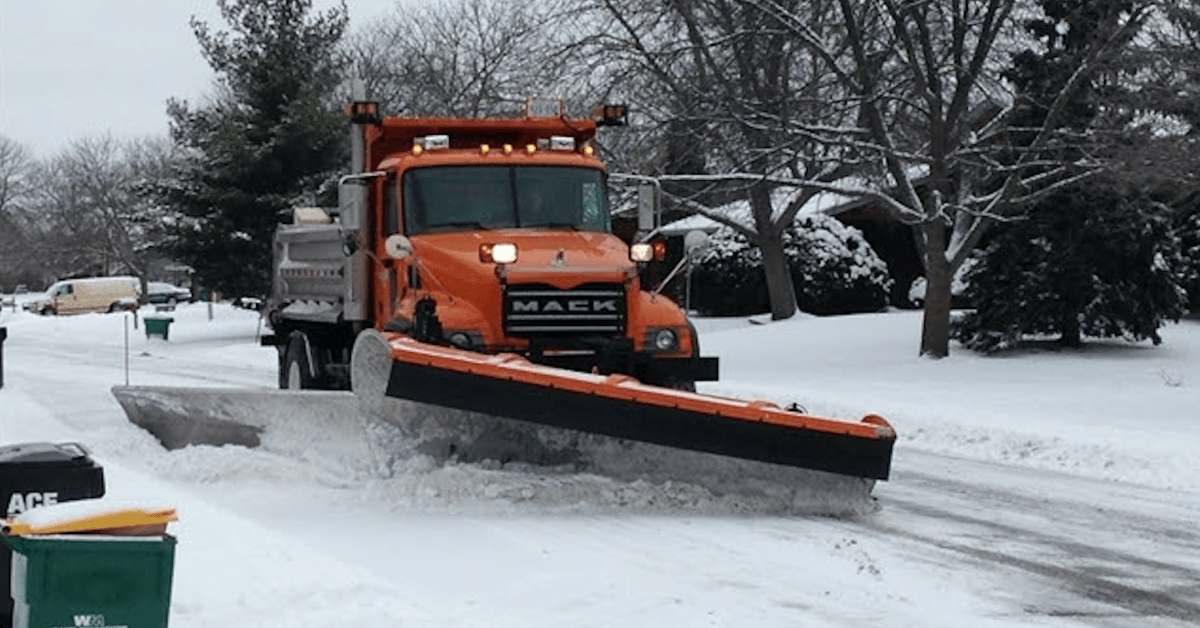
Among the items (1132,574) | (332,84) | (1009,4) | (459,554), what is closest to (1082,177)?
(1009,4)

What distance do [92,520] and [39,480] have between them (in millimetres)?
1011

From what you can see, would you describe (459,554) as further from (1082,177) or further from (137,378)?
(137,378)

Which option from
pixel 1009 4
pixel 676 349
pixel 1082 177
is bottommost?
pixel 676 349

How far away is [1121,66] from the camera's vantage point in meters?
16.8

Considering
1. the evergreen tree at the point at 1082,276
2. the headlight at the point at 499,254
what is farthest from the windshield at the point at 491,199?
the evergreen tree at the point at 1082,276

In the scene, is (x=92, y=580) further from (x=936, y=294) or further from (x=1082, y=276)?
(x=1082, y=276)

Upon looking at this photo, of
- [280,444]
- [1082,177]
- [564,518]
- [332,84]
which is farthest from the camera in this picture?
[332,84]

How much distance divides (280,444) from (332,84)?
90.6 ft

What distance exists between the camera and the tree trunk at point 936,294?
21.3 m

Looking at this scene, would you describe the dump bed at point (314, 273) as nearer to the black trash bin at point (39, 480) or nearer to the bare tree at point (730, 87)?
the black trash bin at point (39, 480)

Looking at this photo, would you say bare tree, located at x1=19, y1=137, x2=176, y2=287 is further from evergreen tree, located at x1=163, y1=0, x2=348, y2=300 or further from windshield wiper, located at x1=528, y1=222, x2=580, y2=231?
windshield wiper, located at x1=528, y1=222, x2=580, y2=231

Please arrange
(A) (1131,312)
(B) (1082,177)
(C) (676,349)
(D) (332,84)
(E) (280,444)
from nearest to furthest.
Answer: (E) (280,444) → (C) (676,349) → (B) (1082,177) → (A) (1131,312) → (D) (332,84)

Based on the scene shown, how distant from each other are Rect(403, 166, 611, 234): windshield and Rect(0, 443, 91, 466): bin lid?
5.74 meters

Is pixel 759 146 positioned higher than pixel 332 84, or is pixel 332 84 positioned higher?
pixel 332 84
